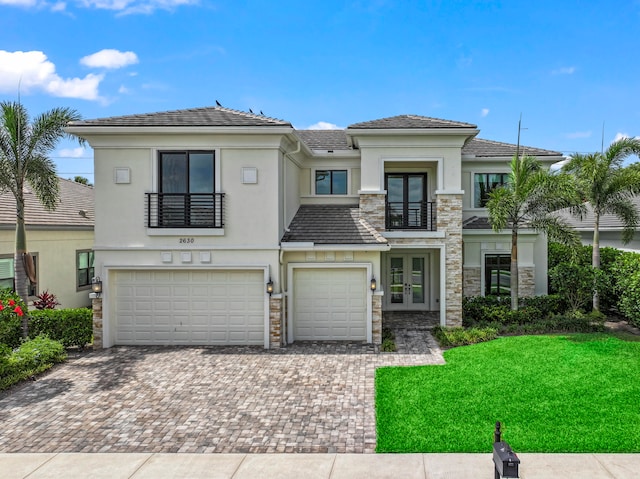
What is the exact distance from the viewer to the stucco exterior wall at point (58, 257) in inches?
591

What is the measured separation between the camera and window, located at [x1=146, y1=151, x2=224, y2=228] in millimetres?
12094

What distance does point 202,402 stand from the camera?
27.3 feet

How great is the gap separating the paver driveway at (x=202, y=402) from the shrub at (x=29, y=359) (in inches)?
12.2

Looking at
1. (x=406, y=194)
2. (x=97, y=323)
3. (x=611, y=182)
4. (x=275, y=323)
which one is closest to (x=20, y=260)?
(x=97, y=323)

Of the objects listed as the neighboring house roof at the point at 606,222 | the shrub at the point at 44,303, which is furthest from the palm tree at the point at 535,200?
the shrub at the point at 44,303

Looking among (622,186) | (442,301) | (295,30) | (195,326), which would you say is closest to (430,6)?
(295,30)

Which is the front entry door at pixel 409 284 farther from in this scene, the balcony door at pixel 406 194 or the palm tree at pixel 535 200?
the palm tree at pixel 535 200

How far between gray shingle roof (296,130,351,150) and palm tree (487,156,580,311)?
551 centimetres

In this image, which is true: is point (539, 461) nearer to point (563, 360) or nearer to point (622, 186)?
point (563, 360)

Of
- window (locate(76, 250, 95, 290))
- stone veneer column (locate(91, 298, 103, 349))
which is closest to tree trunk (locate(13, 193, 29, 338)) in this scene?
stone veneer column (locate(91, 298, 103, 349))

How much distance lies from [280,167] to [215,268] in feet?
11.1

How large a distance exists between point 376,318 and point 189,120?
25.1ft

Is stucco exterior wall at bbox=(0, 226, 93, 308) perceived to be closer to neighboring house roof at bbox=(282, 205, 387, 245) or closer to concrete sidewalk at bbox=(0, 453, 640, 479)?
neighboring house roof at bbox=(282, 205, 387, 245)

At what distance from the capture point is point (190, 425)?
7363mm
